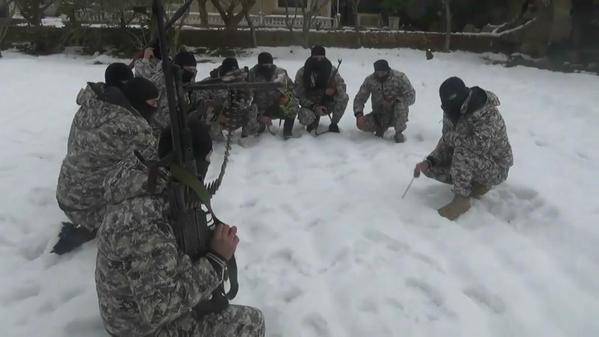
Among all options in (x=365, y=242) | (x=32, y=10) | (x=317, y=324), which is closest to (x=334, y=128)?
(x=365, y=242)

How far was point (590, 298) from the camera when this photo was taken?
11.4ft

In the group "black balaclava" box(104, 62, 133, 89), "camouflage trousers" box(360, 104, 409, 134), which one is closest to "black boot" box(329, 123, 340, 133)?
"camouflage trousers" box(360, 104, 409, 134)

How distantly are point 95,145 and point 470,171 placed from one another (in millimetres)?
3043

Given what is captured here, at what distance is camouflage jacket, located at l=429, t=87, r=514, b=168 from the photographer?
454cm

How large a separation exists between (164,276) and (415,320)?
5.82 ft

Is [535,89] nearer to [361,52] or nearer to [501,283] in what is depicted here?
[361,52]

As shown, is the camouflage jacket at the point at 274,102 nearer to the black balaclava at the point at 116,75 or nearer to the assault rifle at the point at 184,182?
the black balaclava at the point at 116,75

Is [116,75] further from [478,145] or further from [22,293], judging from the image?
[478,145]

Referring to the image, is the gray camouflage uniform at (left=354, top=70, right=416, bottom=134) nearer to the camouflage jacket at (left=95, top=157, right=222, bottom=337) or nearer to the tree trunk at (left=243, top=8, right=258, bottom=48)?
the camouflage jacket at (left=95, top=157, right=222, bottom=337)

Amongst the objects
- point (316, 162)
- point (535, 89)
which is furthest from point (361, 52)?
point (316, 162)

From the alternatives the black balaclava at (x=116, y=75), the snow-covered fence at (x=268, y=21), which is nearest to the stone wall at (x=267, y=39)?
the snow-covered fence at (x=268, y=21)

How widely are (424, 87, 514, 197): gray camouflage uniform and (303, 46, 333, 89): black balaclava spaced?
9.61 feet

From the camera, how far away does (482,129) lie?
179 inches

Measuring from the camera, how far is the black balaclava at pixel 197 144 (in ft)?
7.22
